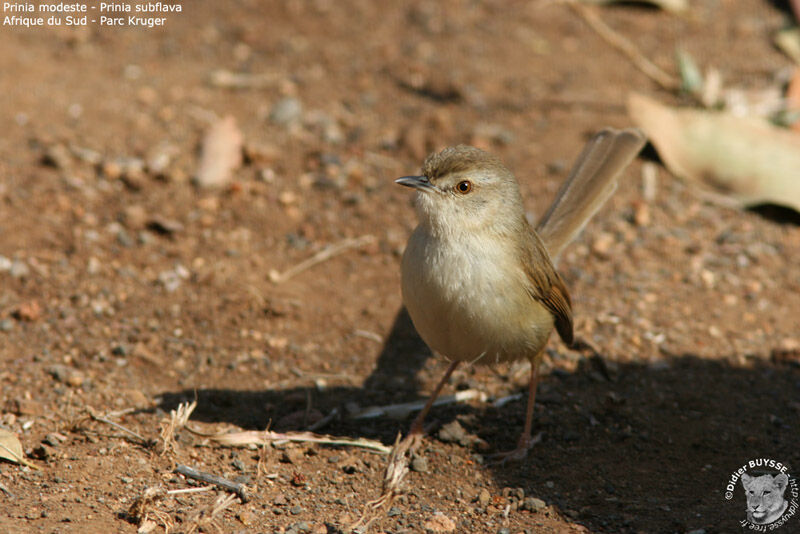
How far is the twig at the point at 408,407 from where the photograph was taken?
5453 millimetres

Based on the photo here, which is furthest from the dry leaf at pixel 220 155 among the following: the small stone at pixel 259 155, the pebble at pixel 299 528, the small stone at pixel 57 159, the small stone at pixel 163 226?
the pebble at pixel 299 528

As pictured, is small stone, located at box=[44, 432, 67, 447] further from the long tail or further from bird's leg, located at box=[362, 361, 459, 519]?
the long tail

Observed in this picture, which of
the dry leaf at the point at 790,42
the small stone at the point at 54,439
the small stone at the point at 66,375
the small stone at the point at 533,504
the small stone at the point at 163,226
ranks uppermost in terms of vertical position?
the dry leaf at the point at 790,42

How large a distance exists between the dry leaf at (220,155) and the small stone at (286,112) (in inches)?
18.5

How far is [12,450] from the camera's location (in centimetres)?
441

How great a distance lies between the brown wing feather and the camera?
510cm

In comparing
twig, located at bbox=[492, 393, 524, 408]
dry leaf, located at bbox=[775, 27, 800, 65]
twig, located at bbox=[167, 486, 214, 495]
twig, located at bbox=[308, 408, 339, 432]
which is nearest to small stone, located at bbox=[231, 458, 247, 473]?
twig, located at bbox=[167, 486, 214, 495]

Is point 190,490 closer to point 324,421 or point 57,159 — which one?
point 324,421

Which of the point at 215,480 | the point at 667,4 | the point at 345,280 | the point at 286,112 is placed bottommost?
the point at 215,480

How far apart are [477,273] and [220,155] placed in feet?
11.5

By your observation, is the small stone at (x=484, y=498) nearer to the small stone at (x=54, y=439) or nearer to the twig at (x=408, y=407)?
the twig at (x=408, y=407)

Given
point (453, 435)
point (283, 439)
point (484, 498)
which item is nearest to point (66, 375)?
point (283, 439)

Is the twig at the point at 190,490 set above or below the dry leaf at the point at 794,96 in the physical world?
below

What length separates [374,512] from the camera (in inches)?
175
